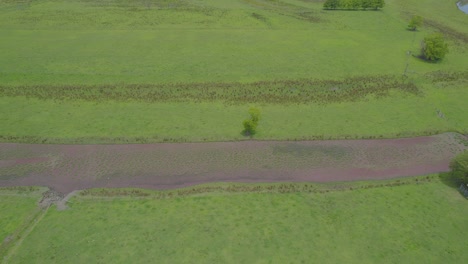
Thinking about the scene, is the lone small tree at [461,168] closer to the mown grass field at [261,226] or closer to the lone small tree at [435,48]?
the mown grass field at [261,226]

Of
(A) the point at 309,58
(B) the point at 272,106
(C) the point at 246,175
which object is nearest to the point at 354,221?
(C) the point at 246,175

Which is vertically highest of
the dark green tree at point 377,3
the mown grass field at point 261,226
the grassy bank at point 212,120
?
the dark green tree at point 377,3

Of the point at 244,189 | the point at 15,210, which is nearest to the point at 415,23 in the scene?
the point at 244,189

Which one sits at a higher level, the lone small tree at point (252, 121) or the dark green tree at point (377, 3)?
the dark green tree at point (377, 3)

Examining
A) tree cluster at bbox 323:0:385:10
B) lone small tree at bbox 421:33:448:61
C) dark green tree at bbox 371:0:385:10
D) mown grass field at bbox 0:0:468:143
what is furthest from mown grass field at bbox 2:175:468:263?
dark green tree at bbox 371:0:385:10

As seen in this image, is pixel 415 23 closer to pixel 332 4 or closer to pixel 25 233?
pixel 332 4

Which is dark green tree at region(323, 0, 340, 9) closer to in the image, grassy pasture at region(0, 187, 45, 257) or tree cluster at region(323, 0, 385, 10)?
tree cluster at region(323, 0, 385, 10)

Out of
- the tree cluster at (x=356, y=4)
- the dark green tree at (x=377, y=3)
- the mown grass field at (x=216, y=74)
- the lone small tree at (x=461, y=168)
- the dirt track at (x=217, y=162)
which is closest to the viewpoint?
the lone small tree at (x=461, y=168)

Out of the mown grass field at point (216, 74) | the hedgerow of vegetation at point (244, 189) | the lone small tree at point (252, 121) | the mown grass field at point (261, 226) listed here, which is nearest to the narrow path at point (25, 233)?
the mown grass field at point (261, 226)
